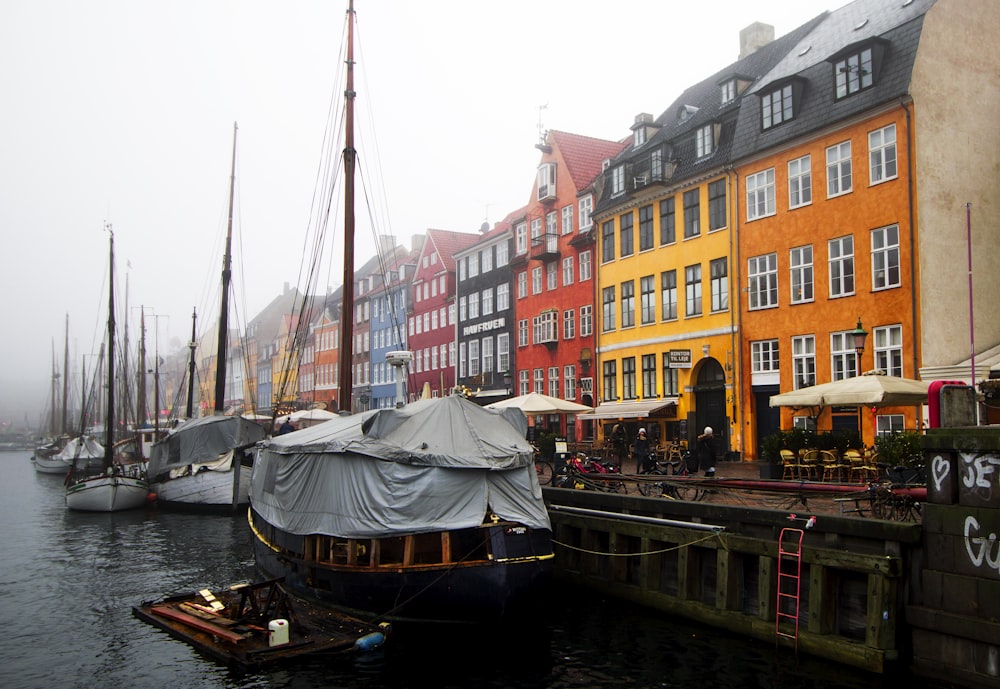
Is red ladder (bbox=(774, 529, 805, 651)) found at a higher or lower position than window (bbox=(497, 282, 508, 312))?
lower

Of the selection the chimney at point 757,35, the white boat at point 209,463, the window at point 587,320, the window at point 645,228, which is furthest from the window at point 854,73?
the white boat at point 209,463

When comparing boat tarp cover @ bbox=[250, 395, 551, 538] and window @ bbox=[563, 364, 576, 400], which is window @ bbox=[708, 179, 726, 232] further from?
boat tarp cover @ bbox=[250, 395, 551, 538]

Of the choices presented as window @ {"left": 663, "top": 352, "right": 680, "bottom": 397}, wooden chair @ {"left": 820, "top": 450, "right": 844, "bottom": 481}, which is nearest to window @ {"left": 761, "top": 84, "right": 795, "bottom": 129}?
window @ {"left": 663, "top": 352, "right": 680, "bottom": 397}

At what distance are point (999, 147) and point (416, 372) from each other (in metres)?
45.7

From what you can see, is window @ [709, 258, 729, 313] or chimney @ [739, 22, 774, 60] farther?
chimney @ [739, 22, 774, 60]

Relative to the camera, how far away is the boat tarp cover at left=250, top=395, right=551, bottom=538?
15.8 meters

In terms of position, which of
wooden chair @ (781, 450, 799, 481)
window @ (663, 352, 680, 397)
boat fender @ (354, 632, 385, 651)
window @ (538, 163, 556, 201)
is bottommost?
boat fender @ (354, 632, 385, 651)

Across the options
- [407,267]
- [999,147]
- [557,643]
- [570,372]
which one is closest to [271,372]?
[407,267]

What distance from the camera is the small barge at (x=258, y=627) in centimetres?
1429

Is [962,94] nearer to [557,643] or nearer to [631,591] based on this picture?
[631,591]

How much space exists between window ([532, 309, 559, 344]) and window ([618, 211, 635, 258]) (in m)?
7.12

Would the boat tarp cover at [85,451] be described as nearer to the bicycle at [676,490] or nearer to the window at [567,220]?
the window at [567,220]

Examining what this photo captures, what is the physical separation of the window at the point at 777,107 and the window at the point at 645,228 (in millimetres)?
7449

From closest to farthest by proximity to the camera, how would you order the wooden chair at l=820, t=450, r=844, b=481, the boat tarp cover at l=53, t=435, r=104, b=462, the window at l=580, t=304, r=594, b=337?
the wooden chair at l=820, t=450, r=844, b=481 → the window at l=580, t=304, r=594, b=337 → the boat tarp cover at l=53, t=435, r=104, b=462
